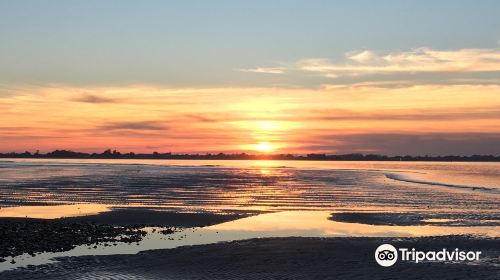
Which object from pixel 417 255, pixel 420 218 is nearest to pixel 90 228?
pixel 417 255

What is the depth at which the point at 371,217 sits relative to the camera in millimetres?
42469

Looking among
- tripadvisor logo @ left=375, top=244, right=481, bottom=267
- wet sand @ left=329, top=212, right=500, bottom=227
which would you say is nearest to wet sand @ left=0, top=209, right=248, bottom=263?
wet sand @ left=329, top=212, right=500, bottom=227

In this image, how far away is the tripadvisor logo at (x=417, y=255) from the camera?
976 inches

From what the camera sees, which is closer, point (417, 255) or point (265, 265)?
point (265, 265)

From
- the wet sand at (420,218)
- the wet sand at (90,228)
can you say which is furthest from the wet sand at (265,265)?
the wet sand at (420,218)

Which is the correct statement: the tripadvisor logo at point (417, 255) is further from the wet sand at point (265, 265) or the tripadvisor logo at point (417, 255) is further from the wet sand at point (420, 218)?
the wet sand at point (420, 218)

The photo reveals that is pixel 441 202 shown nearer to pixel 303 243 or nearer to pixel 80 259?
pixel 303 243

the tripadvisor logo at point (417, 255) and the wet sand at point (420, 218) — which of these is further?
the wet sand at point (420, 218)

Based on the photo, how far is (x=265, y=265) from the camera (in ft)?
78.3

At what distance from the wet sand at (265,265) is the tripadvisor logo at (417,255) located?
406 mm

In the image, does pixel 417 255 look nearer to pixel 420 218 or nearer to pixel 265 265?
pixel 265 265

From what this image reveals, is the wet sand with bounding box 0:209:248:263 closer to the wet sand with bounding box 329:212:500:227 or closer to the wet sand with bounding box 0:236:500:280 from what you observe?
the wet sand with bounding box 0:236:500:280

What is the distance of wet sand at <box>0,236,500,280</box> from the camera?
21812mm

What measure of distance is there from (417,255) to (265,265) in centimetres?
718
